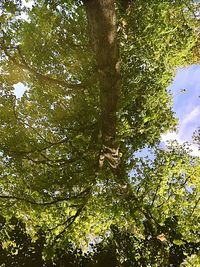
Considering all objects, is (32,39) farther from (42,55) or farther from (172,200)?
(172,200)

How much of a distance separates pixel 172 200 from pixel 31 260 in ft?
34.1

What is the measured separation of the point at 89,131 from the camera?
20.4 meters

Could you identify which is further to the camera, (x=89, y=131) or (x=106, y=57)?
(x=89, y=131)

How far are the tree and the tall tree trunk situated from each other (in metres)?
0.17

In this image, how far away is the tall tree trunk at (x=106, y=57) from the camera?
12.2 meters

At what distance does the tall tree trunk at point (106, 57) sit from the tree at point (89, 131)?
0.17 meters

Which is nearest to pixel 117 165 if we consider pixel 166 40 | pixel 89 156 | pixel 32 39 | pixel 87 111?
pixel 89 156

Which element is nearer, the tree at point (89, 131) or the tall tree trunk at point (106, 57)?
the tall tree trunk at point (106, 57)

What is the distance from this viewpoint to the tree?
1891 cm

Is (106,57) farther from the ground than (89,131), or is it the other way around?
(89,131)

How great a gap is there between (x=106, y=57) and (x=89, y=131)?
7.07 metres

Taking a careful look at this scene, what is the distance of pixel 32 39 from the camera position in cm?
2031

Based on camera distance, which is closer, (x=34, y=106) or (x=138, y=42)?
(x=138, y=42)

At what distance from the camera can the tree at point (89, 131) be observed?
62.0 ft
